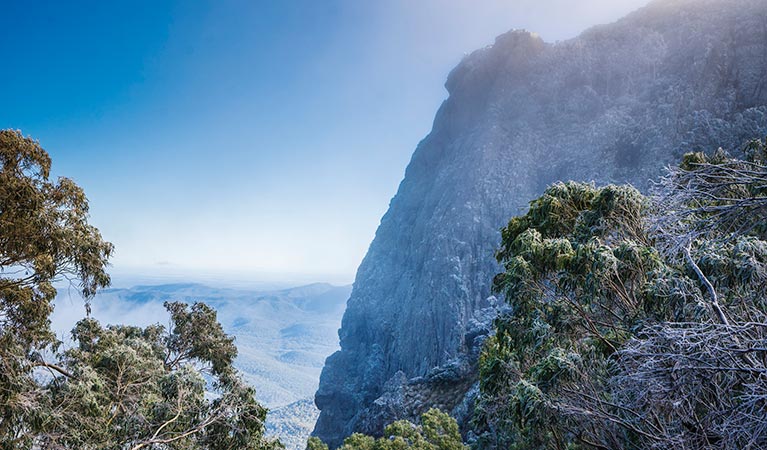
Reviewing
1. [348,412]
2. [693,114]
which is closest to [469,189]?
[693,114]

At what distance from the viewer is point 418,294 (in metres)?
62.2

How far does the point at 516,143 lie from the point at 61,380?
225ft

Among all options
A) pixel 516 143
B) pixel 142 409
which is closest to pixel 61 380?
pixel 142 409

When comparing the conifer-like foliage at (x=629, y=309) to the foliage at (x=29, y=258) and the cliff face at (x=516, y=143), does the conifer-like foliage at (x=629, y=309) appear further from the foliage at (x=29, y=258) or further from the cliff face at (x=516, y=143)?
the cliff face at (x=516, y=143)

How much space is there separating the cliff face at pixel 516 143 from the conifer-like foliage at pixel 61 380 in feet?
104

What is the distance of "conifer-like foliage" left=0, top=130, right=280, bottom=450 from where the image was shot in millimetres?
6641

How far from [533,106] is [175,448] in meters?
73.5

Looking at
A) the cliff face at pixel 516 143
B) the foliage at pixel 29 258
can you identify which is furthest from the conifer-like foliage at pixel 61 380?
the cliff face at pixel 516 143

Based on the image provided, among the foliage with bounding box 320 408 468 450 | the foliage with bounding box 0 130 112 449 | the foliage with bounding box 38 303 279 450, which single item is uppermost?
the foliage with bounding box 0 130 112 449

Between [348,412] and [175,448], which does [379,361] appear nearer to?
[348,412]

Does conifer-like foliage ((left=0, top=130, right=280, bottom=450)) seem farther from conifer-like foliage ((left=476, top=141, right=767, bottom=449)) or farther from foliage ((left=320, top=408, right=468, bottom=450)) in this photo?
conifer-like foliage ((left=476, top=141, right=767, bottom=449))

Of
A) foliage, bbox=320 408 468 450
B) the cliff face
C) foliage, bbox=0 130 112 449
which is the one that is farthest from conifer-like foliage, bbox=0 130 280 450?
the cliff face

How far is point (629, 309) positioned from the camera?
28.9ft

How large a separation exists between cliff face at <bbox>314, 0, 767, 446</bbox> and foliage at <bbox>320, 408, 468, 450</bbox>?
77.6 ft
